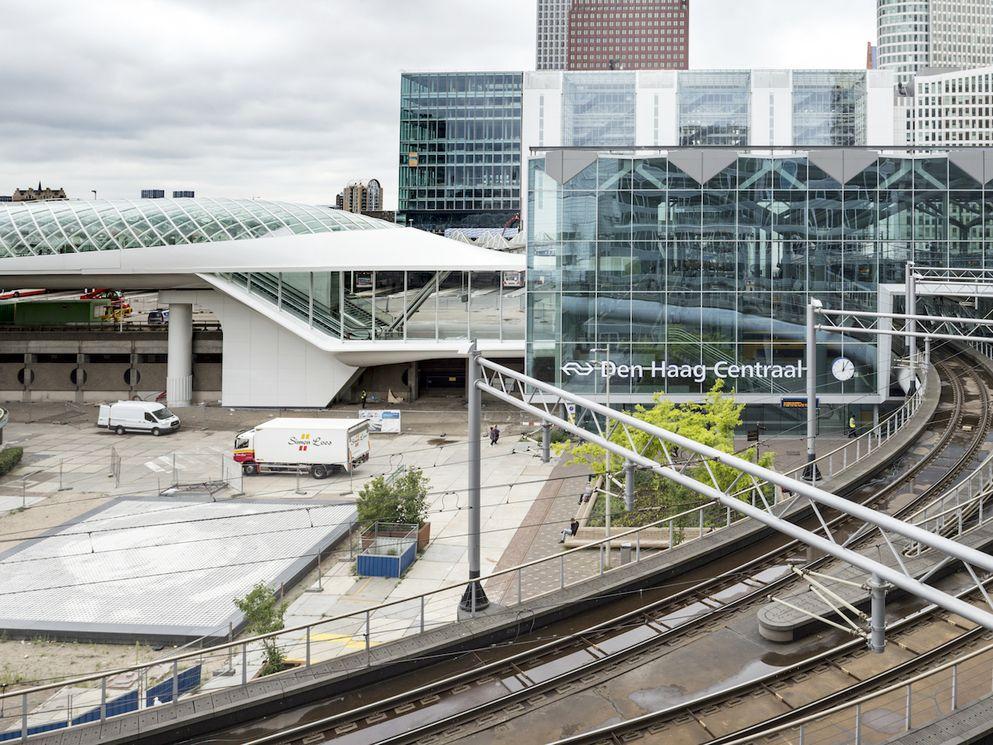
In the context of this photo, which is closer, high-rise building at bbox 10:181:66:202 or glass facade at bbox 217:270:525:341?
glass facade at bbox 217:270:525:341

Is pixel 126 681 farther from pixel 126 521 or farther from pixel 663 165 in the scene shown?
pixel 663 165

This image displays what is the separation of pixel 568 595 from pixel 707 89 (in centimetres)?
8706

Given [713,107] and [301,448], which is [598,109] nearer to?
[713,107]

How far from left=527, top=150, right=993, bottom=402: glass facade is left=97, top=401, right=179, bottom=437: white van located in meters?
21.4

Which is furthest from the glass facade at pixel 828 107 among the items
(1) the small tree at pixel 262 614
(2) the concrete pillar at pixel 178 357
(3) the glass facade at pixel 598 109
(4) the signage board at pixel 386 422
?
(1) the small tree at pixel 262 614

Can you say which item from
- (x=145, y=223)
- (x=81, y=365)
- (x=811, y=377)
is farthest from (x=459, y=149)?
(x=811, y=377)

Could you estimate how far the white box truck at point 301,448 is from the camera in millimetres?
37062

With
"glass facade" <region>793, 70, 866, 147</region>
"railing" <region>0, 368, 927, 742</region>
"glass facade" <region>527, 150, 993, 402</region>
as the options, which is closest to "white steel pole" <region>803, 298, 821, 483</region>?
"railing" <region>0, 368, 927, 742</region>

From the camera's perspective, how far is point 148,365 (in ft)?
194

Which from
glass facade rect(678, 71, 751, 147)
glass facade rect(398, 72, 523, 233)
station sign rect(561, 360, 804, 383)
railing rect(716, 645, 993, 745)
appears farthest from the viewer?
glass facade rect(398, 72, 523, 233)

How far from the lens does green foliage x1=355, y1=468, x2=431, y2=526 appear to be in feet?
89.5

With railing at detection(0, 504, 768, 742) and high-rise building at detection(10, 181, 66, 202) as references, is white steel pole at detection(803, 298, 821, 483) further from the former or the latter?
high-rise building at detection(10, 181, 66, 202)

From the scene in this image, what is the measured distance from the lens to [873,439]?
123 feet

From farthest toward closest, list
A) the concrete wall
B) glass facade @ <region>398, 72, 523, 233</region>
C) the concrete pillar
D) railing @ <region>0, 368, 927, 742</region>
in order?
glass facade @ <region>398, 72, 523, 233</region>
the concrete wall
the concrete pillar
railing @ <region>0, 368, 927, 742</region>
